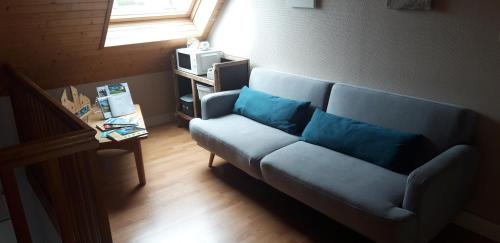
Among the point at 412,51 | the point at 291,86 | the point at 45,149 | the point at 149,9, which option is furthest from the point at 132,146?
the point at 412,51

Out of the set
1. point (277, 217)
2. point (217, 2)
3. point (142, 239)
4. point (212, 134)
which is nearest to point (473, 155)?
point (277, 217)

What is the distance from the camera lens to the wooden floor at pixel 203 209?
7.71 ft

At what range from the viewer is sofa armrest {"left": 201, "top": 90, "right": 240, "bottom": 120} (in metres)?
3.23

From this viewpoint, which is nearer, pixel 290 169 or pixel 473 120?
pixel 473 120

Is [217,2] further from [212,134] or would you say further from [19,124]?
[19,124]

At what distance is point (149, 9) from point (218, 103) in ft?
4.46

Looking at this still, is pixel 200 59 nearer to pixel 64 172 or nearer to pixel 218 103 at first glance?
pixel 218 103

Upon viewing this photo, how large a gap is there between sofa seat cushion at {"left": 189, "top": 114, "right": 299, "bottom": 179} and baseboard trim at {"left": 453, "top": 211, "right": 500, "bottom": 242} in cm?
117

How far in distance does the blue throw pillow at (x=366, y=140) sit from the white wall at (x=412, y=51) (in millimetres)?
367

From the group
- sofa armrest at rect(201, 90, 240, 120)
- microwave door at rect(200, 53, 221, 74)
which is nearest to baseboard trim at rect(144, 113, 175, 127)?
microwave door at rect(200, 53, 221, 74)

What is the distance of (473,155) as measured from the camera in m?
2.12

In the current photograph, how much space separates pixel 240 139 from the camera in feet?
9.06

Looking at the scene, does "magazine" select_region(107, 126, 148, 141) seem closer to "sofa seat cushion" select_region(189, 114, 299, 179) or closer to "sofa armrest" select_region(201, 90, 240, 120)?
"sofa seat cushion" select_region(189, 114, 299, 179)

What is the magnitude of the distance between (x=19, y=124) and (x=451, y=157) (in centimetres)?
334
